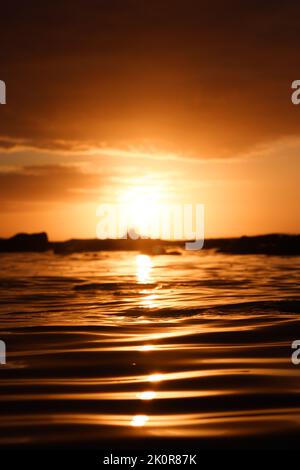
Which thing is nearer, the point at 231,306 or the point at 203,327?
the point at 203,327

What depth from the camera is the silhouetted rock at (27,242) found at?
310 feet

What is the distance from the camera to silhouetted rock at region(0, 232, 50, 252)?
310 ft

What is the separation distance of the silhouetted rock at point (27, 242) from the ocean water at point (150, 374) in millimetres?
→ 80694

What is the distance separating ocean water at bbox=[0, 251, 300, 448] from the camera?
5.53 m

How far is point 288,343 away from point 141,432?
4.76 m

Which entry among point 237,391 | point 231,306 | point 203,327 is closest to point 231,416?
point 237,391

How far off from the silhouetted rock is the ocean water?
8069 cm

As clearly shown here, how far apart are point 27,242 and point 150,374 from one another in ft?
308

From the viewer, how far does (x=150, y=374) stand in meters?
7.68

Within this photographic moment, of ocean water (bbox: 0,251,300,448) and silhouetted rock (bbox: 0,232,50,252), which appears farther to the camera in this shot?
silhouetted rock (bbox: 0,232,50,252)

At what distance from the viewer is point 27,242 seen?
3922 inches

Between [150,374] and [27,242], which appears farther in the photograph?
[27,242]
